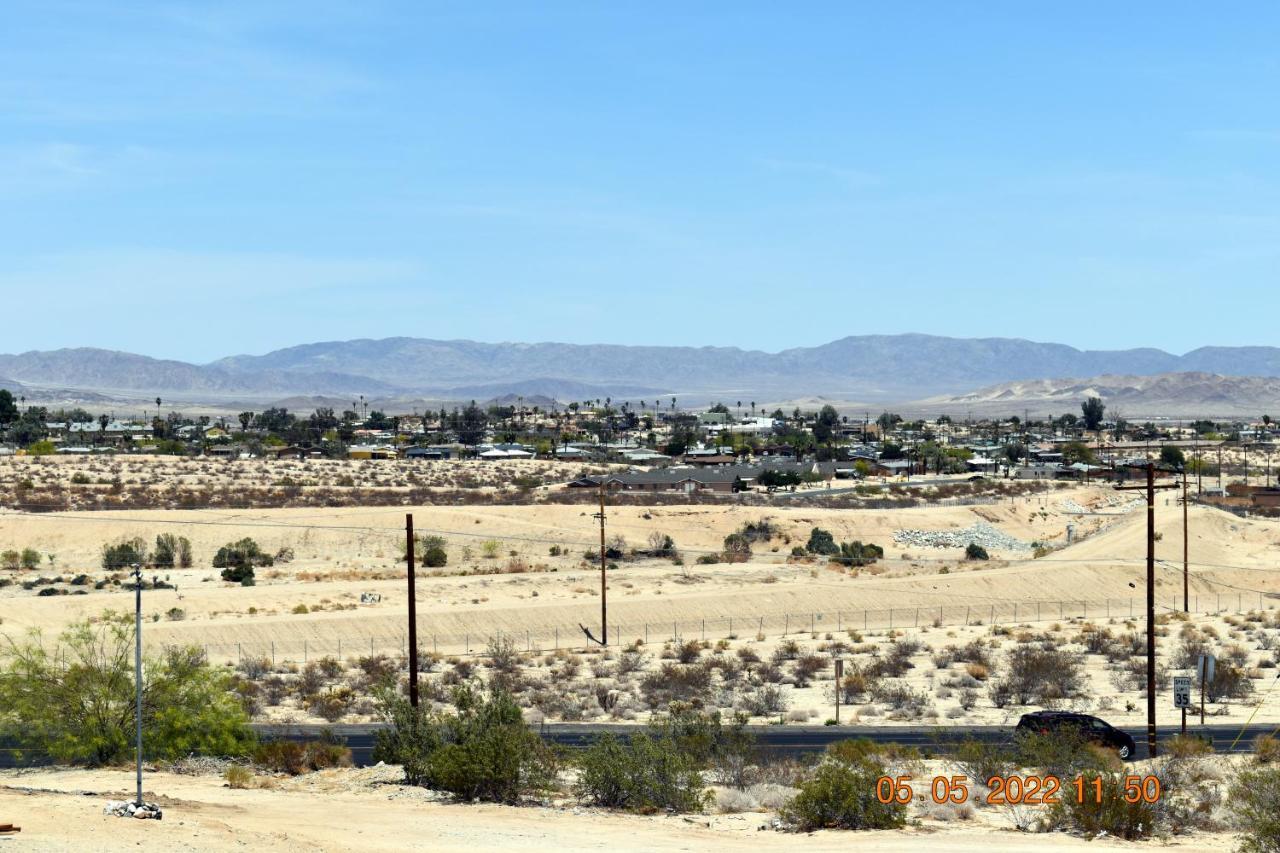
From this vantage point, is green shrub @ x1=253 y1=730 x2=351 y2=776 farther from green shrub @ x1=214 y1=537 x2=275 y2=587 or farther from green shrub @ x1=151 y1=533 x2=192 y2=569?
green shrub @ x1=151 y1=533 x2=192 y2=569

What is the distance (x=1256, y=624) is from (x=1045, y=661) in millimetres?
18530

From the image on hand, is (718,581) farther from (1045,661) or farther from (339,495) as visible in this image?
(339,495)

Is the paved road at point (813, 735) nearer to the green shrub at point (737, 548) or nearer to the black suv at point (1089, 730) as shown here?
the black suv at point (1089, 730)

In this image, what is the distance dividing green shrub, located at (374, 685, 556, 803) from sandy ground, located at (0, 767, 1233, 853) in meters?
0.55

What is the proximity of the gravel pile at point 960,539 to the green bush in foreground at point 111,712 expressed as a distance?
6672 centimetres

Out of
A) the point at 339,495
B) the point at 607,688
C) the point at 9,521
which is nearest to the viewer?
the point at 607,688

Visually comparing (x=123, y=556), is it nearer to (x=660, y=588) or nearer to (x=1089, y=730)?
(x=660, y=588)

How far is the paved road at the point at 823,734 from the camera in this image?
35.2 metres

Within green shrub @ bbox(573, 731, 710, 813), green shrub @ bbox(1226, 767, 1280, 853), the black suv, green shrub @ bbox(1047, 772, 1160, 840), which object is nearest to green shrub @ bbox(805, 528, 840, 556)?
the black suv

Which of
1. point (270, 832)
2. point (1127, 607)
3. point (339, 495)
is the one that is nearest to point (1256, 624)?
point (1127, 607)

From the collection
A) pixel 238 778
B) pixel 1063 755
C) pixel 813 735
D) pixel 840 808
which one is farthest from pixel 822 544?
pixel 840 808

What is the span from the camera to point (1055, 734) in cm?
3148
